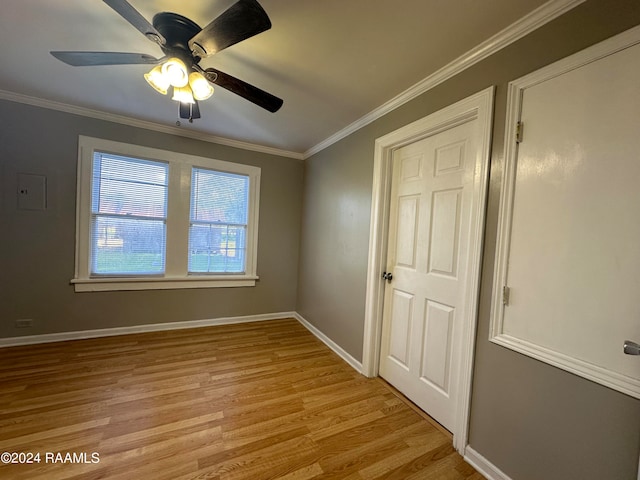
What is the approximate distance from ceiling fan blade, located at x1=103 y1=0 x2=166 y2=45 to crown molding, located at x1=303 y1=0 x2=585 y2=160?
5.45 ft

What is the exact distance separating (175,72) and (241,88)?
374 mm

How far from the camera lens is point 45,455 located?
139 cm

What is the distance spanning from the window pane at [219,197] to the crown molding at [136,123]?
41cm

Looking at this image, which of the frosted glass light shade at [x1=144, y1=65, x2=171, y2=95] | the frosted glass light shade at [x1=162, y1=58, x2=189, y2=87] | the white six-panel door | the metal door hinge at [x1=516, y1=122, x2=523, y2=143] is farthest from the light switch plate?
the metal door hinge at [x1=516, y1=122, x2=523, y2=143]

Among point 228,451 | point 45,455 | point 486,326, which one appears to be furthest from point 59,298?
point 486,326

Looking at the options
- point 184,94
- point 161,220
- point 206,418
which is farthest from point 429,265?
point 161,220

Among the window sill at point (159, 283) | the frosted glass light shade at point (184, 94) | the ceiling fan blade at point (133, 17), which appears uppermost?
the ceiling fan blade at point (133, 17)

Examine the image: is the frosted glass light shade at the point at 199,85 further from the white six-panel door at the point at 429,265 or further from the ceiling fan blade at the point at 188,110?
the white six-panel door at the point at 429,265

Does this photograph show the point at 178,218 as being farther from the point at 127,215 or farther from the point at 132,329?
the point at 132,329

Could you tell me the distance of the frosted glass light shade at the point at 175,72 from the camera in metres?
1.36

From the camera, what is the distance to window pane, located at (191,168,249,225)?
10.6 feet

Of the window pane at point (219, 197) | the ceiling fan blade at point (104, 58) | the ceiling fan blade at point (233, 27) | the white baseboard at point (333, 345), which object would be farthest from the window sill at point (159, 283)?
the ceiling fan blade at point (233, 27)

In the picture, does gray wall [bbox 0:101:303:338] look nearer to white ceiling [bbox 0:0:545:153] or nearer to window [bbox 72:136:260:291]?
window [bbox 72:136:260:291]

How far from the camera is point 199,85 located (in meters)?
1.48
